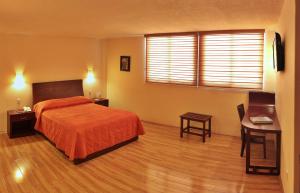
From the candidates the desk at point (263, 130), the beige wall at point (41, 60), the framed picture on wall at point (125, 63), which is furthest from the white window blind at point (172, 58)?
the desk at point (263, 130)

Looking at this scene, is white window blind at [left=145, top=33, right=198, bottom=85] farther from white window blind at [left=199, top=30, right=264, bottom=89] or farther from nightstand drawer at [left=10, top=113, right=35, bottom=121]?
nightstand drawer at [left=10, top=113, right=35, bottom=121]

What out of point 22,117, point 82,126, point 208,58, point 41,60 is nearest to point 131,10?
point 82,126

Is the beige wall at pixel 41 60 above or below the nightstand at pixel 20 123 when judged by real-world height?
above

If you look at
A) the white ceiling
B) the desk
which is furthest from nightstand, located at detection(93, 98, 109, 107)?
the desk

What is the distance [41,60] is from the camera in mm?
6020

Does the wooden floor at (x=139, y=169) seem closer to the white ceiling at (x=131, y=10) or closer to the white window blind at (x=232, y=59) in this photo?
the white window blind at (x=232, y=59)

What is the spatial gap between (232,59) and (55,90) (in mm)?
4330

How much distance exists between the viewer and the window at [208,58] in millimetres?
5078

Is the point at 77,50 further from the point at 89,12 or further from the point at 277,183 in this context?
the point at 277,183

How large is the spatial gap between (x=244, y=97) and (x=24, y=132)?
16.2 feet

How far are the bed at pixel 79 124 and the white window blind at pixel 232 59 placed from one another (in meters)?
2.02

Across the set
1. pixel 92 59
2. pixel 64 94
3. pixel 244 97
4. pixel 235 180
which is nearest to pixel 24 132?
pixel 64 94

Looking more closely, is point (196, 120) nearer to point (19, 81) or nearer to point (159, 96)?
point (159, 96)

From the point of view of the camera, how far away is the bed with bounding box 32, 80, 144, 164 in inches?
162
